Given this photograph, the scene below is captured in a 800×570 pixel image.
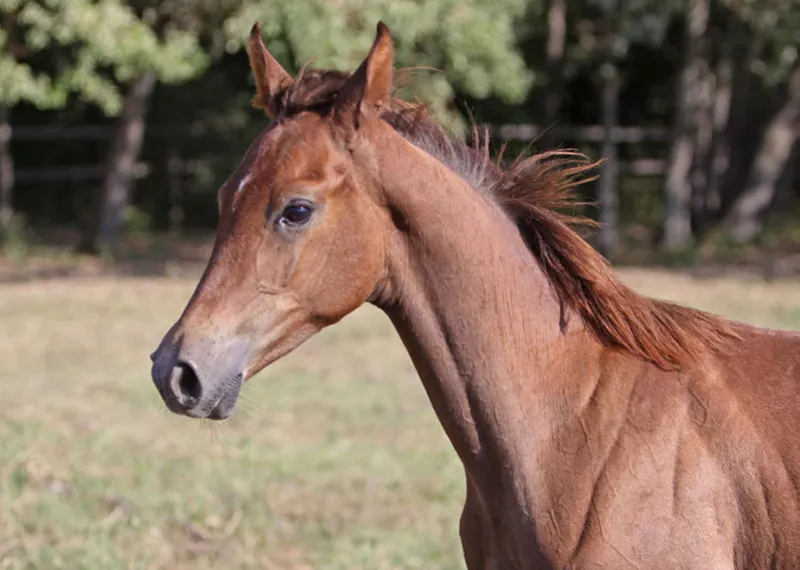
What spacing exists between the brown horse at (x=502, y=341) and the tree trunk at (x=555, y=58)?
13763 mm

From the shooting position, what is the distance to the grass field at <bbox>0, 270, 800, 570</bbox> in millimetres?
5113

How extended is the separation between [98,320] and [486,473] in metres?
8.94

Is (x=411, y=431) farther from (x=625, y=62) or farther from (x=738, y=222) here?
(x=625, y=62)

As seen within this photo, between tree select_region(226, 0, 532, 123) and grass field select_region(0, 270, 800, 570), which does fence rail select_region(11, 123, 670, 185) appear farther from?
grass field select_region(0, 270, 800, 570)

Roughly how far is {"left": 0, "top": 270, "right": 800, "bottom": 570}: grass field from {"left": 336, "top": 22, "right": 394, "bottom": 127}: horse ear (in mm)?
813

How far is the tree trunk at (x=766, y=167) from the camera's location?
17812mm

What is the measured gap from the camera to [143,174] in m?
19.7

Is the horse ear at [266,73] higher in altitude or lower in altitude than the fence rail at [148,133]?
higher

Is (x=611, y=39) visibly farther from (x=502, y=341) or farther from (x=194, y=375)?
(x=194, y=375)

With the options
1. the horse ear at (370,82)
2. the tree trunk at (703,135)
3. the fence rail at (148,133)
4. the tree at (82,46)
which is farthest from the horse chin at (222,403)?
the tree trunk at (703,135)

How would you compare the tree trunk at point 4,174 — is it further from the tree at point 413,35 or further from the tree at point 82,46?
the tree at point 413,35

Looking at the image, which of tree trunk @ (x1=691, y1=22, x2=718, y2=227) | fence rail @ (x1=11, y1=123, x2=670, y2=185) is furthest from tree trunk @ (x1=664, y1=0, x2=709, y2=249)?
fence rail @ (x1=11, y1=123, x2=670, y2=185)

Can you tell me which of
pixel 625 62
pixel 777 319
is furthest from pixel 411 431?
pixel 625 62

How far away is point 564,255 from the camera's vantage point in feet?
9.85
